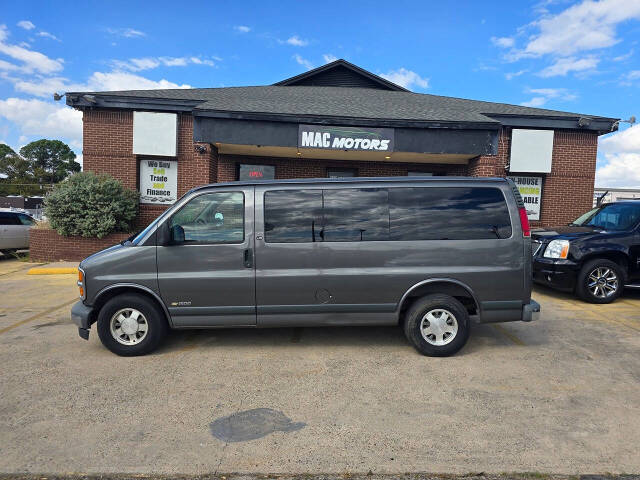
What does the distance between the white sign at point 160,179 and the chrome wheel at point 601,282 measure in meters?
11.1

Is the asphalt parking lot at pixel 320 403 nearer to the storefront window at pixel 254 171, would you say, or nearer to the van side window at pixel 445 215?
the van side window at pixel 445 215

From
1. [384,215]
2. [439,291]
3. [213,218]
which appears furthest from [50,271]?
[439,291]

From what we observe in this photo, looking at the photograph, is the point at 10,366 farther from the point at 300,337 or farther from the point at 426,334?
the point at 426,334

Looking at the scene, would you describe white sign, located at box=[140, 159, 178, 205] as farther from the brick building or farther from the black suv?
the black suv

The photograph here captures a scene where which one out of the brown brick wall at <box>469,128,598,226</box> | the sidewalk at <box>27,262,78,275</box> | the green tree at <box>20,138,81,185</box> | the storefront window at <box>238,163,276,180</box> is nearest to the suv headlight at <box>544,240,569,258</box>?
the brown brick wall at <box>469,128,598,226</box>

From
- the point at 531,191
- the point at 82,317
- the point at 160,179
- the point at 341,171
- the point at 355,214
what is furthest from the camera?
the point at 341,171

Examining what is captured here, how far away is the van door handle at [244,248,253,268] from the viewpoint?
15.0ft

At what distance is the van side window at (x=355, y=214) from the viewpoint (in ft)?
15.2

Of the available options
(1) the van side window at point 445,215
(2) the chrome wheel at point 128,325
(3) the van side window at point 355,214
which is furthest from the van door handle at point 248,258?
(1) the van side window at point 445,215

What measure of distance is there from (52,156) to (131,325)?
112 meters

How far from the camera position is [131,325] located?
4.64 meters

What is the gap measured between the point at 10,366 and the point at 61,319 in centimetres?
199

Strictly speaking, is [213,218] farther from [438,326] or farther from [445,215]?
[438,326]

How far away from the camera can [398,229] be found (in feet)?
Answer: 15.3
